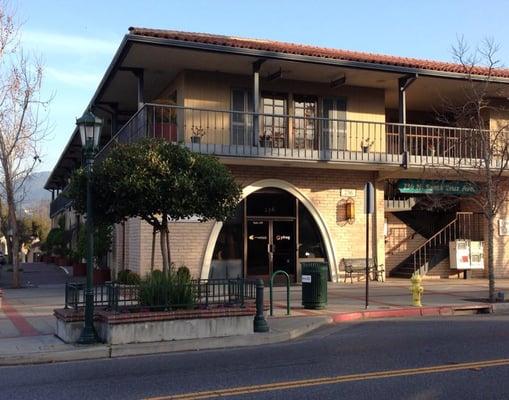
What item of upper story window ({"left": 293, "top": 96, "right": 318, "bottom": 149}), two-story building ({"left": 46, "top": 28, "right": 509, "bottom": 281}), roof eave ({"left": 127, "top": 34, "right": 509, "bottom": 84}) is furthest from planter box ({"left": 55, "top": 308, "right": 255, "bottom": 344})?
upper story window ({"left": 293, "top": 96, "right": 318, "bottom": 149})

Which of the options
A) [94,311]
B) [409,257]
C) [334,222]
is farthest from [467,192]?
[94,311]

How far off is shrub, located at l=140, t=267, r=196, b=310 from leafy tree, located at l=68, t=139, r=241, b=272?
0.71 metres

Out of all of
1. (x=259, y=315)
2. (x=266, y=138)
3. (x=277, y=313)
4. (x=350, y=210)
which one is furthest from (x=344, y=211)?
(x=259, y=315)

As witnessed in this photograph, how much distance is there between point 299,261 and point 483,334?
1053cm

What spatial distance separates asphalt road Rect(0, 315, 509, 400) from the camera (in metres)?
7.00

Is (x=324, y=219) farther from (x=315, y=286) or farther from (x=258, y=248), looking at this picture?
(x=315, y=286)

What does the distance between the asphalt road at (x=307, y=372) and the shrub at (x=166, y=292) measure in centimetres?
113

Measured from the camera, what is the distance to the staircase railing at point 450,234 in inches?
945

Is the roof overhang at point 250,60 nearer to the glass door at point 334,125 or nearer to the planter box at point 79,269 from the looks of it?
the glass door at point 334,125

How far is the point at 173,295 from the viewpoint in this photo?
1080cm

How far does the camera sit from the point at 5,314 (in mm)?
14125

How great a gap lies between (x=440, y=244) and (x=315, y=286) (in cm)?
1117

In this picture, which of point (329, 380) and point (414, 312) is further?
point (414, 312)

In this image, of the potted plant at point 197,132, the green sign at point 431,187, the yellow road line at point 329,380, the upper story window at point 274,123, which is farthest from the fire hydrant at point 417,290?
the green sign at point 431,187
